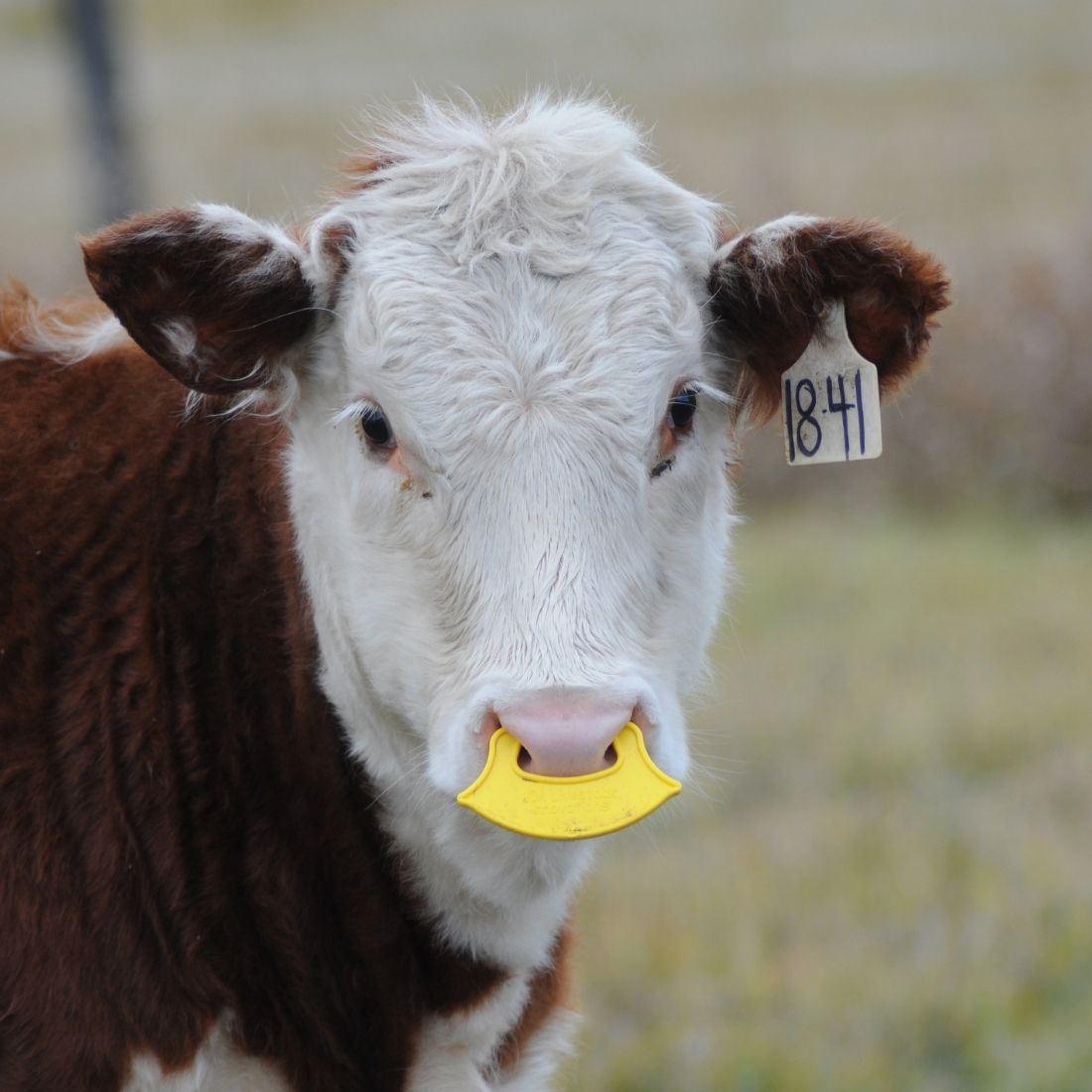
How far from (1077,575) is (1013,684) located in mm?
2136

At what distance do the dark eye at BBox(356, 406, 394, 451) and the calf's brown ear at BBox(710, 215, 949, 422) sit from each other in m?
0.68

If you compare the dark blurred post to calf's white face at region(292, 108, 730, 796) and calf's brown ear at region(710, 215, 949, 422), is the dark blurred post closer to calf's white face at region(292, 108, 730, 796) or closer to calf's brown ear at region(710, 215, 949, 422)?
calf's white face at region(292, 108, 730, 796)

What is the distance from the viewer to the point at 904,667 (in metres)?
8.30

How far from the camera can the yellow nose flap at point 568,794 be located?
256 centimetres

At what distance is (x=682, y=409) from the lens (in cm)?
308

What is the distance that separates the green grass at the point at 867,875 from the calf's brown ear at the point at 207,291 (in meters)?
1.19

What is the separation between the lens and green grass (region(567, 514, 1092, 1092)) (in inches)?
194

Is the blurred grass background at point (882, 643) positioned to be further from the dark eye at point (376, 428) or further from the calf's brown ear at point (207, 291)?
the dark eye at point (376, 428)

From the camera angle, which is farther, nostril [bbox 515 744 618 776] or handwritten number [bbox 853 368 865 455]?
handwritten number [bbox 853 368 865 455]

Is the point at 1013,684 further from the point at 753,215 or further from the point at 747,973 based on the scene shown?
the point at 753,215

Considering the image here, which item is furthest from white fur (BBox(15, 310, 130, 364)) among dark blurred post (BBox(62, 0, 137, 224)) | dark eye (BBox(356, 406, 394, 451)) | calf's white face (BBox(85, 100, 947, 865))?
dark blurred post (BBox(62, 0, 137, 224))

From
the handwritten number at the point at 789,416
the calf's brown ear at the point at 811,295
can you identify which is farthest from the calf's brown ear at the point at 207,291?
the handwritten number at the point at 789,416

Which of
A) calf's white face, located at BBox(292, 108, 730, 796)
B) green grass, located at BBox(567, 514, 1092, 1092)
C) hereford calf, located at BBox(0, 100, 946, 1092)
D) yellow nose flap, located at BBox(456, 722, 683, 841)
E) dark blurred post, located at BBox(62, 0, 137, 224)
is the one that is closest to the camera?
yellow nose flap, located at BBox(456, 722, 683, 841)

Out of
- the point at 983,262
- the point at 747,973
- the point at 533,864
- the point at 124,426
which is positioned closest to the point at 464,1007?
the point at 533,864
